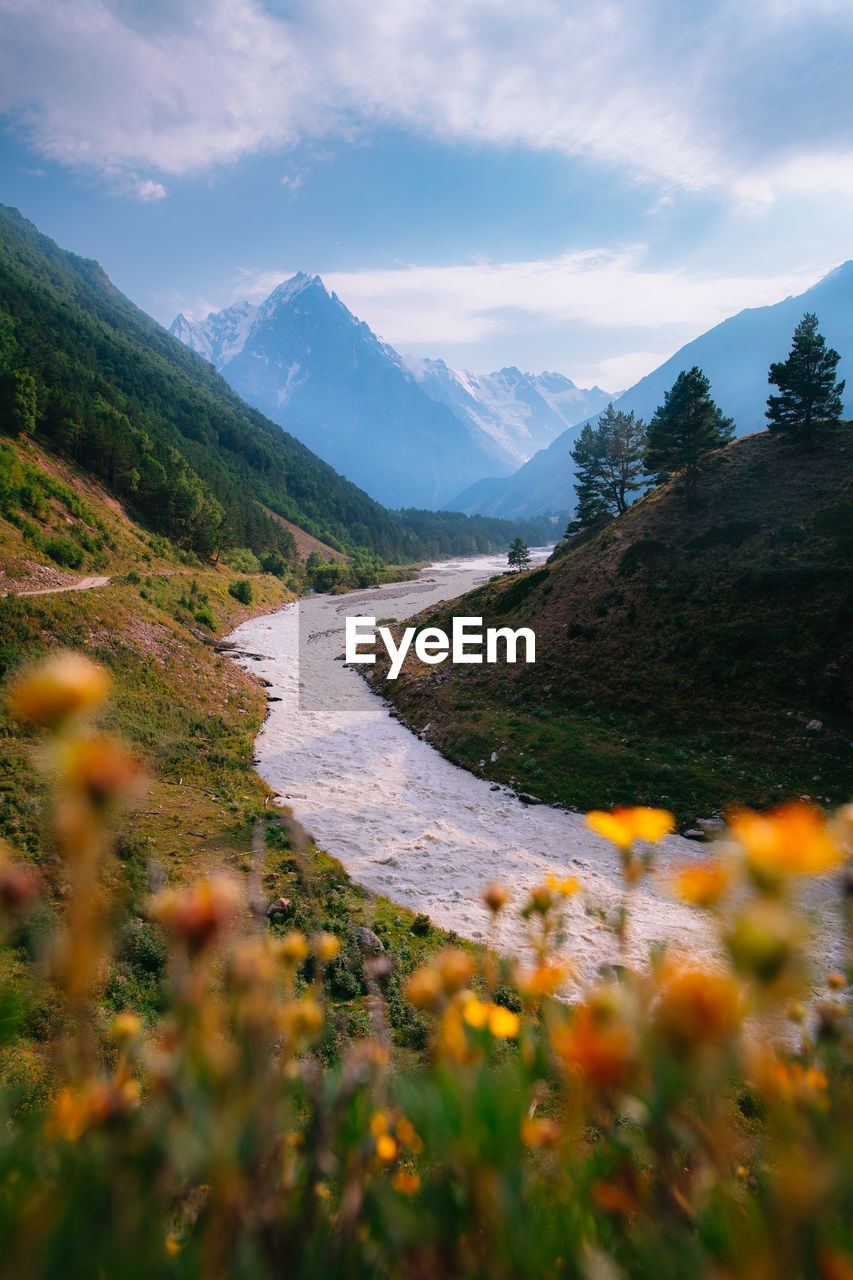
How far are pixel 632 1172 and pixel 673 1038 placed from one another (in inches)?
20.5

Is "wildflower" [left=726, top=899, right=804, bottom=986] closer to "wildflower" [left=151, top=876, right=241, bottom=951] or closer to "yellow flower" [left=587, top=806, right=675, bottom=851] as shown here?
"yellow flower" [left=587, top=806, right=675, bottom=851]

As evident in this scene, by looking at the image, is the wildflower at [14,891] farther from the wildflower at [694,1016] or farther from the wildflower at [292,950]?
the wildflower at [694,1016]

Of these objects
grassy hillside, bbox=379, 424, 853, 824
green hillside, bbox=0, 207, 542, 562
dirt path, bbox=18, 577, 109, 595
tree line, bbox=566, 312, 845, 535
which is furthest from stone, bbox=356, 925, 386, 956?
green hillside, bbox=0, 207, 542, 562

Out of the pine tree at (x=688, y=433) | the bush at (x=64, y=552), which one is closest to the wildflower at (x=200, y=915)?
Answer: the pine tree at (x=688, y=433)

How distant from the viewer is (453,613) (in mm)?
35844

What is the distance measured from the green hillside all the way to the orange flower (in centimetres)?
5749

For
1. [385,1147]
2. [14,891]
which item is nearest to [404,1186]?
[385,1147]

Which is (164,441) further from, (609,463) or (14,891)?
(14,891)

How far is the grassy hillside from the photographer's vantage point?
54.0 feet

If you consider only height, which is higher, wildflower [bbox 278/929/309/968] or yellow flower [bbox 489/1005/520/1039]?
wildflower [bbox 278/929/309/968]

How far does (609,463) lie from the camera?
40719mm

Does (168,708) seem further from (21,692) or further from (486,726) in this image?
(21,692)

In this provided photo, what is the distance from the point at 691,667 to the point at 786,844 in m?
22.0

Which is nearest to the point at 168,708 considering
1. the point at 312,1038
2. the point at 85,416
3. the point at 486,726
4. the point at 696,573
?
the point at 486,726
